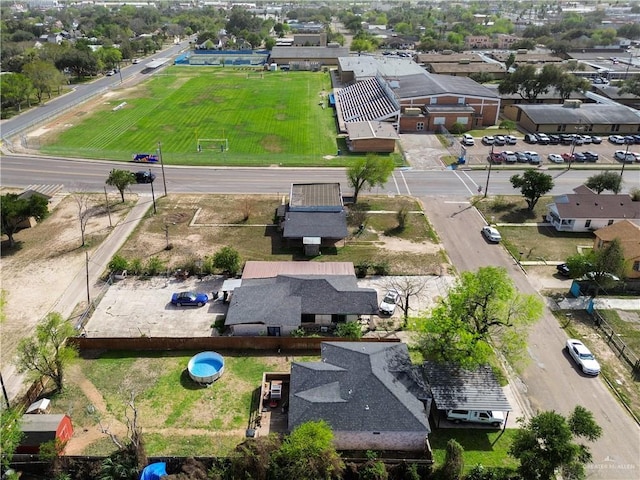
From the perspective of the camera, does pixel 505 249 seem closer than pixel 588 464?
No

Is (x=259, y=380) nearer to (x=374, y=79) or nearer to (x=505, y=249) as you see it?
(x=505, y=249)

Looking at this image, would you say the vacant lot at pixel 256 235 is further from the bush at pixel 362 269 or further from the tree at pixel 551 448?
the tree at pixel 551 448

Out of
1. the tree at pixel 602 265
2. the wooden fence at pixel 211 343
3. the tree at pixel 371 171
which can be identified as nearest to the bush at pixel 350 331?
the wooden fence at pixel 211 343

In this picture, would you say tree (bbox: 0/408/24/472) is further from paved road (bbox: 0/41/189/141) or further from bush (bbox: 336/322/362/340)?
paved road (bbox: 0/41/189/141)

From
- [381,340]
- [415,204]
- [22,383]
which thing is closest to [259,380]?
[381,340]

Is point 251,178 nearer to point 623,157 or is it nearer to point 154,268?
point 154,268

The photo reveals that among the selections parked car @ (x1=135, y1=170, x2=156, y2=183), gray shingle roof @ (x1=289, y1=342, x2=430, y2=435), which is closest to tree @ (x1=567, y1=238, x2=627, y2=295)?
gray shingle roof @ (x1=289, y1=342, x2=430, y2=435)

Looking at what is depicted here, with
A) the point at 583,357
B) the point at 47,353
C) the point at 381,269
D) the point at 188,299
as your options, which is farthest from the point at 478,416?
the point at 47,353
